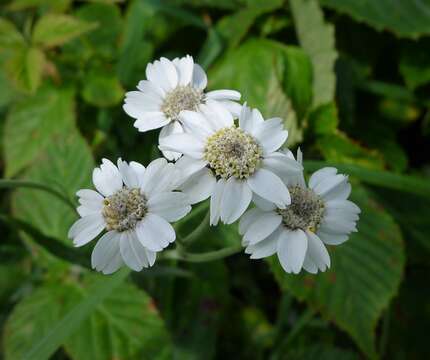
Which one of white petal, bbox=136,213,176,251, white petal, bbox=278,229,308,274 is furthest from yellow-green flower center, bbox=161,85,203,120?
white petal, bbox=278,229,308,274

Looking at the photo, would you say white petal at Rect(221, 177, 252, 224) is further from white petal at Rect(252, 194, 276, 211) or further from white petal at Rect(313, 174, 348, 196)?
white petal at Rect(313, 174, 348, 196)

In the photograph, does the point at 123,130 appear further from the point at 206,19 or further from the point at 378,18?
the point at 378,18

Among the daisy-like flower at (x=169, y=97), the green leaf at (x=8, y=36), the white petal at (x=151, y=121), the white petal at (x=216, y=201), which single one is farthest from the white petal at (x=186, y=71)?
the green leaf at (x=8, y=36)

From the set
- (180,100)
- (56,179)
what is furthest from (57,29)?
(180,100)

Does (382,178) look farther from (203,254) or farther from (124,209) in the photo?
(124,209)

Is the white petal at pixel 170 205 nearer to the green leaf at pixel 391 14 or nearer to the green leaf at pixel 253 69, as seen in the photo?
the green leaf at pixel 253 69
